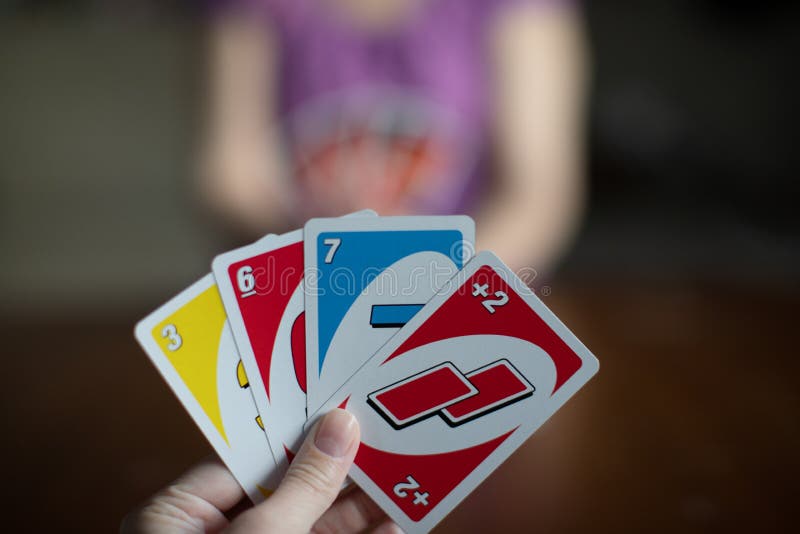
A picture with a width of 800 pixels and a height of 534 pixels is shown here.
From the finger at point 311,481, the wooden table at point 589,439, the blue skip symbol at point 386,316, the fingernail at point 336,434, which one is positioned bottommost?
the wooden table at point 589,439

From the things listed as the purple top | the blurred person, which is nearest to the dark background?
the blurred person

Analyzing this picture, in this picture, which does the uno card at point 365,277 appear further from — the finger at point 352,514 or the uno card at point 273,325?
Answer: the finger at point 352,514

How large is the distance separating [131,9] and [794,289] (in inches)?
154

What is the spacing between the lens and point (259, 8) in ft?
5.87

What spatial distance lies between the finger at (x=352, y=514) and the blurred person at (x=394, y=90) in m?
0.93

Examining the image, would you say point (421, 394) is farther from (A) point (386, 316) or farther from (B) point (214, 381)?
(B) point (214, 381)

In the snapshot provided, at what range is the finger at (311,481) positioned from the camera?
0.72m

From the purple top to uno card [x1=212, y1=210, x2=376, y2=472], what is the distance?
86 cm

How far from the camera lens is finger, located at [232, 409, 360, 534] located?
719 millimetres

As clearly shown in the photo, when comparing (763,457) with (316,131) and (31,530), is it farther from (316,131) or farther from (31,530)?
(316,131)

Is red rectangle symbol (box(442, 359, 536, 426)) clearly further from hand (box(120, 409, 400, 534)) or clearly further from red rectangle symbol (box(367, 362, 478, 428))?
hand (box(120, 409, 400, 534))

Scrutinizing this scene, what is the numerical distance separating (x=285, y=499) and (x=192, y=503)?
0.17m

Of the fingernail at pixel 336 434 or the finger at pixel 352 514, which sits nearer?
the fingernail at pixel 336 434

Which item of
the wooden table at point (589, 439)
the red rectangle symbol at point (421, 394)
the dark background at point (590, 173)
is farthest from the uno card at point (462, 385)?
the dark background at point (590, 173)
